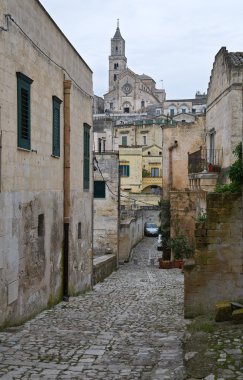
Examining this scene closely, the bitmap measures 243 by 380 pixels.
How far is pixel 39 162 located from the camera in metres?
11.2

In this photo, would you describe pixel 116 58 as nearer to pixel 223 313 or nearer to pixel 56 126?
pixel 56 126

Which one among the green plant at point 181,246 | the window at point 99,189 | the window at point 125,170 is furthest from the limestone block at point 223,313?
the window at point 125,170

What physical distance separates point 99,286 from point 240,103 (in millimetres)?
8883

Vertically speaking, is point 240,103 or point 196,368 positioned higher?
point 240,103

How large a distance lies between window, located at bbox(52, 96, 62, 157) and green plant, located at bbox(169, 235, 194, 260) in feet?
45.3

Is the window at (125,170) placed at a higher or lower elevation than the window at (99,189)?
higher

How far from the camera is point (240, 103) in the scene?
19281 millimetres

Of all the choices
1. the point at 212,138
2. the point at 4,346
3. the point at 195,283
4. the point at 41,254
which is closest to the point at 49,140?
the point at 41,254

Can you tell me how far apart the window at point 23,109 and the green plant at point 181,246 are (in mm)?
16396

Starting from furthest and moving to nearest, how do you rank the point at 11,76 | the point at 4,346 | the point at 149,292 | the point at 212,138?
the point at 212,138, the point at 149,292, the point at 11,76, the point at 4,346

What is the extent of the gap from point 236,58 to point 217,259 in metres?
12.7

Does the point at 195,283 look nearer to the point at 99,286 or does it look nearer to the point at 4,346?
the point at 4,346

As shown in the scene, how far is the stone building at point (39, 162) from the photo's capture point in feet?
29.8

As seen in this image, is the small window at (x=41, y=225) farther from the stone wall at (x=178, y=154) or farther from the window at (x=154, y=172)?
the window at (x=154, y=172)
